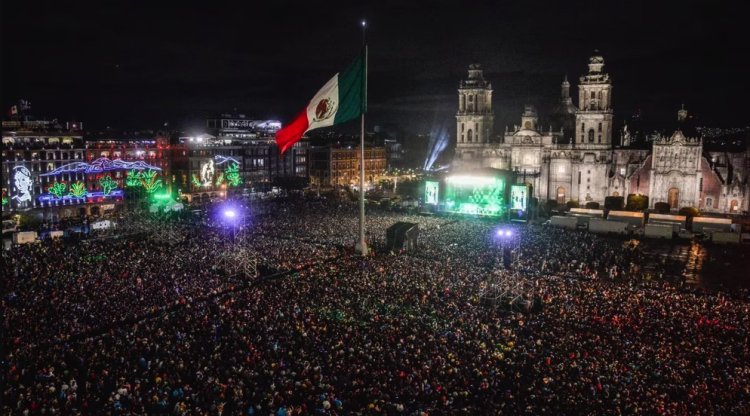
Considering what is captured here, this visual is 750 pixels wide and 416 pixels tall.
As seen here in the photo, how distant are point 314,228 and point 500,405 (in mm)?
34869

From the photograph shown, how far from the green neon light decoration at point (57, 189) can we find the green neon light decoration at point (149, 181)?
11302 millimetres

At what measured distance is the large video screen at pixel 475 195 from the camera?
58344mm

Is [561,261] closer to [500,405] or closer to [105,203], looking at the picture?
[500,405]

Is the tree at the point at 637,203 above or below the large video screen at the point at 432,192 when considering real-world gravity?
below

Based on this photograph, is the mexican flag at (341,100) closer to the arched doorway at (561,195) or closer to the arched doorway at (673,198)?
the arched doorway at (561,195)

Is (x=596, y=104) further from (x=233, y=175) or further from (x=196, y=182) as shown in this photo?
(x=196, y=182)

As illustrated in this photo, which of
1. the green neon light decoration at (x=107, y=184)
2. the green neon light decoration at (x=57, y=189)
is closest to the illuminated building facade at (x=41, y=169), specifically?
the green neon light decoration at (x=57, y=189)

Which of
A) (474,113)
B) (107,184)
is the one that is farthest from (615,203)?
(107,184)

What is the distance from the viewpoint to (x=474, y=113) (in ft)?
287

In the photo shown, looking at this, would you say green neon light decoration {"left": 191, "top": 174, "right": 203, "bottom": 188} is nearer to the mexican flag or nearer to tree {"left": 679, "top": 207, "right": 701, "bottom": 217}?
the mexican flag

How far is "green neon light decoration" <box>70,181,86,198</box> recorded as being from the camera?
70.9 metres

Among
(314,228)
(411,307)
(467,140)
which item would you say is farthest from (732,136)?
(411,307)

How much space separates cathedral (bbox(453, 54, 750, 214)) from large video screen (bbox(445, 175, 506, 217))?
8064 millimetres

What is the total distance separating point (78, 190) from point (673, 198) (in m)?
74.6
